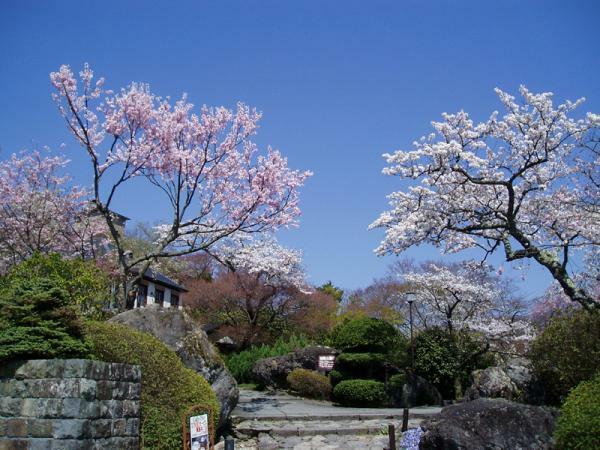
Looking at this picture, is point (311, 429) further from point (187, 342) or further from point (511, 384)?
point (511, 384)

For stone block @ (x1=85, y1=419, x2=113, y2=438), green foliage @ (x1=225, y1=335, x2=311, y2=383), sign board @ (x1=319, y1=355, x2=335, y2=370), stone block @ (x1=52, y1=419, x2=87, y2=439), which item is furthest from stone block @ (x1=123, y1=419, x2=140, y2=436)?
green foliage @ (x1=225, y1=335, x2=311, y2=383)

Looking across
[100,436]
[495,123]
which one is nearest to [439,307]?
[495,123]

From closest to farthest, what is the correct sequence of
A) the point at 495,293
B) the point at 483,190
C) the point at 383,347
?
the point at 483,190 → the point at 383,347 → the point at 495,293

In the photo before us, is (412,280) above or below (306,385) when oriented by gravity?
above

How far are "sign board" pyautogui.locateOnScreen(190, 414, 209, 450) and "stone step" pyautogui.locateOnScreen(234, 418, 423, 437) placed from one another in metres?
3.99

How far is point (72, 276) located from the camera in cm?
1054

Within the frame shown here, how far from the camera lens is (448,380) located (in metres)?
17.6

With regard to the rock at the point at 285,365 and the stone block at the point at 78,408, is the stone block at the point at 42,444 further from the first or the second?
the rock at the point at 285,365

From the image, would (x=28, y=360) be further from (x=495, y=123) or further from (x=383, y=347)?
(x=383, y=347)

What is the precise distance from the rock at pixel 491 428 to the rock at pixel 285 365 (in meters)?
11.9

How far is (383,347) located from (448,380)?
263 centimetres

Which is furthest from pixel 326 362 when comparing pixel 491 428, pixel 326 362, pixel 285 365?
pixel 491 428

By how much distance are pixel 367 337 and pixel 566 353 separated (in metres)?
7.49

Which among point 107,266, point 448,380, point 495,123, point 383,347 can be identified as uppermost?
point 495,123
